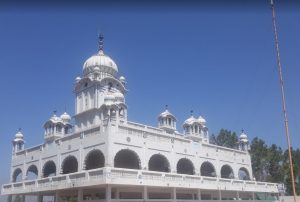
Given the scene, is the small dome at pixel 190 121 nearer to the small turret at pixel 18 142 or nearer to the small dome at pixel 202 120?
the small dome at pixel 202 120

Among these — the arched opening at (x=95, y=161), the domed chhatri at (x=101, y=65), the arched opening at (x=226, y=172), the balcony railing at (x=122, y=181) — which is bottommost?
the balcony railing at (x=122, y=181)

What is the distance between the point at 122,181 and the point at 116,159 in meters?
7.37

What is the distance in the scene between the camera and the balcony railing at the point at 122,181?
32.2m

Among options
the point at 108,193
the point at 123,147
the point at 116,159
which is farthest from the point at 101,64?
the point at 108,193

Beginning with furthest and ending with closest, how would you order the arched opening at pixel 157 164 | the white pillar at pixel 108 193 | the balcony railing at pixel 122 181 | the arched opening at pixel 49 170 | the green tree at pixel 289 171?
the green tree at pixel 289 171 < the arched opening at pixel 49 170 < the arched opening at pixel 157 164 < the balcony railing at pixel 122 181 < the white pillar at pixel 108 193

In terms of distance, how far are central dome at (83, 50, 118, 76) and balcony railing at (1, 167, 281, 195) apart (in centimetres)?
1482

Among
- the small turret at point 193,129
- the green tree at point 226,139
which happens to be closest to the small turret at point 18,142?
the small turret at point 193,129

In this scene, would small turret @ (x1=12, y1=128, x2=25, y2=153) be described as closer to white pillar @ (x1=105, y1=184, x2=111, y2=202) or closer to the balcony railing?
the balcony railing

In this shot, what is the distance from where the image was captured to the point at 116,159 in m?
39.4

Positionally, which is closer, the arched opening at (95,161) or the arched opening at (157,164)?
the arched opening at (95,161)

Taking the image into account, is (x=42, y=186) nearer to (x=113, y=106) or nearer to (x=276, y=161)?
(x=113, y=106)

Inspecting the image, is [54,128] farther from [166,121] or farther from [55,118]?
[166,121]

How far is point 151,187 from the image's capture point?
36.0 meters

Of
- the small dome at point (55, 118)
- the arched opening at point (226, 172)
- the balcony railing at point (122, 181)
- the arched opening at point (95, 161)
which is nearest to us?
the balcony railing at point (122, 181)
